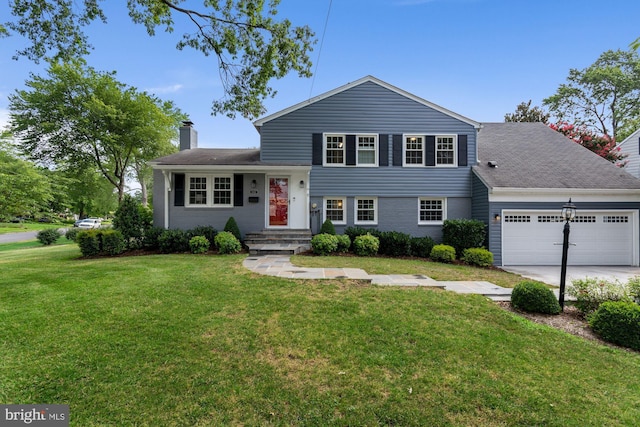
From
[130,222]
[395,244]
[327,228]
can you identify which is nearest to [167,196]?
[130,222]

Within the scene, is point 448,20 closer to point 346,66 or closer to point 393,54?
point 393,54

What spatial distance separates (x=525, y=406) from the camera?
2.44 meters

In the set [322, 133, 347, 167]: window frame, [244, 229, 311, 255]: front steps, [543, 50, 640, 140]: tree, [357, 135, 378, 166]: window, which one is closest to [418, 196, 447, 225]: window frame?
[357, 135, 378, 166]: window

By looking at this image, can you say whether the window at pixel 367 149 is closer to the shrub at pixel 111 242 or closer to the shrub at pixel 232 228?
the shrub at pixel 232 228

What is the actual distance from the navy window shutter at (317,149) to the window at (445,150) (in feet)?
16.2

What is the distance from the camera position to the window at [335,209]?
451 inches

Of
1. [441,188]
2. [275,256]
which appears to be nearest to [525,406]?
[275,256]

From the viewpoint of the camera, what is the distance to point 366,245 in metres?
9.80

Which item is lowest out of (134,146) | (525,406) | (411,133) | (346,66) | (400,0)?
(525,406)

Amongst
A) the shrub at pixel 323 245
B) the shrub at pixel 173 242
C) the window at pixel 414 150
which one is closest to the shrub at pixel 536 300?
the shrub at pixel 323 245

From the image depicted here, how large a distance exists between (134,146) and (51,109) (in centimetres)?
493

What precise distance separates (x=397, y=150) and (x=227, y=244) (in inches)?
303

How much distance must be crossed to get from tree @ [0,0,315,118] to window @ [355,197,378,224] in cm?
555

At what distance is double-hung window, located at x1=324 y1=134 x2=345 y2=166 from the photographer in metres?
11.4
